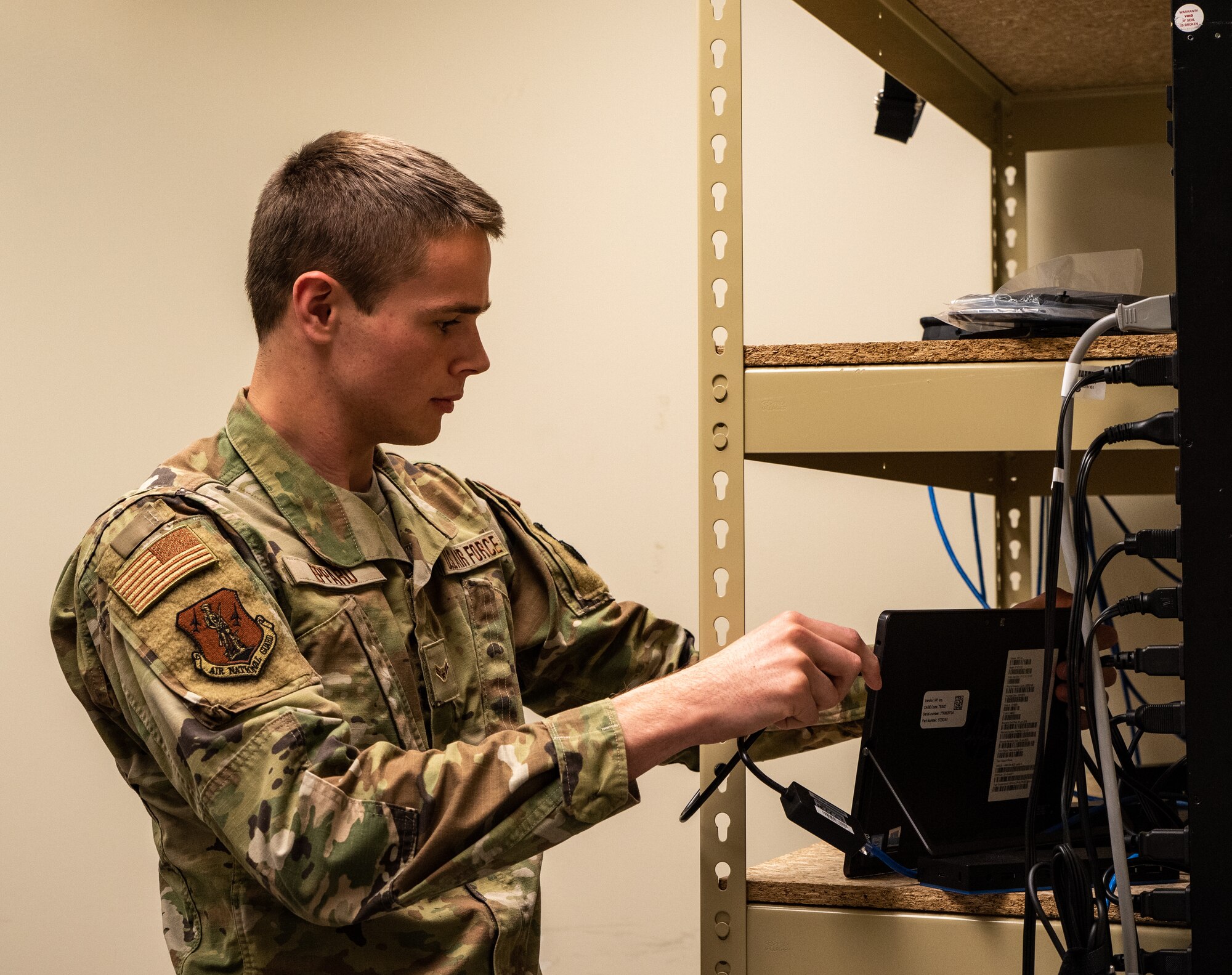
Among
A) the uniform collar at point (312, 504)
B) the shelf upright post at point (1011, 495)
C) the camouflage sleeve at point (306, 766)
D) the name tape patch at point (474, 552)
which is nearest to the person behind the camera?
the camouflage sleeve at point (306, 766)

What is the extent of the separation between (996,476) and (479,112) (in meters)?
0.99

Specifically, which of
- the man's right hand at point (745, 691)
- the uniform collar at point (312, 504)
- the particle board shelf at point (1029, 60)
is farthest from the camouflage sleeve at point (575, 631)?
the particle board shelf at point (1029, 60)

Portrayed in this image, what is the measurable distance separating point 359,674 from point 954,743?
49 centimetres

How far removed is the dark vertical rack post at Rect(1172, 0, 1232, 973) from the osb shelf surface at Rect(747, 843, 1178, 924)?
0.60 ft

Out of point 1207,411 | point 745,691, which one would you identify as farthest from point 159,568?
point 1207,411

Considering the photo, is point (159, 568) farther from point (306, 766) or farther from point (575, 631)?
point (575, 631)

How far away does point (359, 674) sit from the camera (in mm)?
1035

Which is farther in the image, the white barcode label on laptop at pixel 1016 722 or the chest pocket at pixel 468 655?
the chest pocket at pixel 468 655

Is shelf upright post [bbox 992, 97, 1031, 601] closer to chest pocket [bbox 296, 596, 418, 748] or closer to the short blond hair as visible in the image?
the short blond hair

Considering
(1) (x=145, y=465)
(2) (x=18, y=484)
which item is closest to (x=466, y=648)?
(1) (x=145, y=465)

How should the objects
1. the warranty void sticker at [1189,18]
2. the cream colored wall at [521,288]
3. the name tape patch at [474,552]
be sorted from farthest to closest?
the cream colored wall at [521,288] → the name tape patch at [474,552] → the warranty void sticker at [1189,18]

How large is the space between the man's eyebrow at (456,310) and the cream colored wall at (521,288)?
2.32 ft

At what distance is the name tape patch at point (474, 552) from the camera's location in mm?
1195

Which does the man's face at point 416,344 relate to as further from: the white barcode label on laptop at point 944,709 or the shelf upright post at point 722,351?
the white barcode label on laptop at point 944,709
